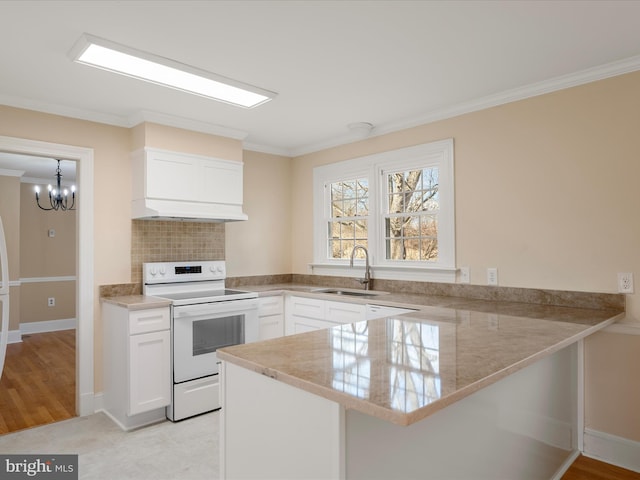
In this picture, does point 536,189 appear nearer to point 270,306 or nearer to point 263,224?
point 270,306

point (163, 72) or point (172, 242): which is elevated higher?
point (163, 72)

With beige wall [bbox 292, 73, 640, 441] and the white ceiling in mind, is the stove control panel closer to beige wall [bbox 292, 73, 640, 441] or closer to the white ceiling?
the white ceiling

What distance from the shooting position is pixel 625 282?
2.49 m

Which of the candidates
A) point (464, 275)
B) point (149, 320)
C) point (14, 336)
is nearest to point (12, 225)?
point (14, 336)

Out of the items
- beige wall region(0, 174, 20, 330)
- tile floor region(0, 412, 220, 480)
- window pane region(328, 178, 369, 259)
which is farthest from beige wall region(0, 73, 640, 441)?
beige wall region(0, 174, 20, 330)

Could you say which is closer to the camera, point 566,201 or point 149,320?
point 566,201

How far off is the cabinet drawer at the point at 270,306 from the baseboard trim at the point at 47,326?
442 centimetres

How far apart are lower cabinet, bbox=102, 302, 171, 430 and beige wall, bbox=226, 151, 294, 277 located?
4.00 feet

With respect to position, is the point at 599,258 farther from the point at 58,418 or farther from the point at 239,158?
the point at 58,418

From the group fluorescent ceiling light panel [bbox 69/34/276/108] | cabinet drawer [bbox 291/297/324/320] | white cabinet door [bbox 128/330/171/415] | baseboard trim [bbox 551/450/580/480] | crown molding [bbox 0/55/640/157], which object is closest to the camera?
fluorescent ceiling light panel [bbox 69/34/276/108]

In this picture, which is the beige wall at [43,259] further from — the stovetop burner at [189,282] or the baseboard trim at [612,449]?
the baseboard trim at [612,449]

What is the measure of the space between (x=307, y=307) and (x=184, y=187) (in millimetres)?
1445

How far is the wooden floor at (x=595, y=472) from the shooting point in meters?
2.34

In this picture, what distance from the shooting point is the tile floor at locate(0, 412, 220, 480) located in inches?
94.9
